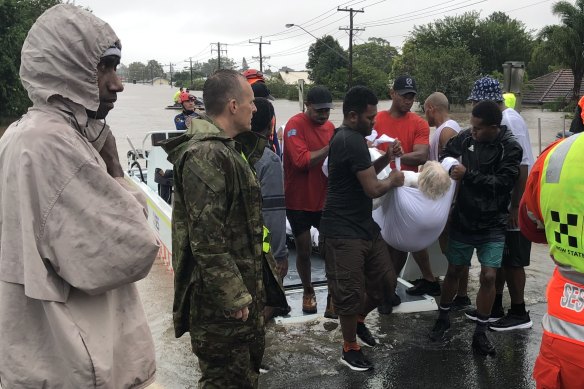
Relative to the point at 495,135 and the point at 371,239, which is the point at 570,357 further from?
the point at 495,135

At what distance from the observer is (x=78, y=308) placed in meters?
1.65

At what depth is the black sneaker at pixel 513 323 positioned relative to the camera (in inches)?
181

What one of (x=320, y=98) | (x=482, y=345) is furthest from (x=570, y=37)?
(x=482, y=345)

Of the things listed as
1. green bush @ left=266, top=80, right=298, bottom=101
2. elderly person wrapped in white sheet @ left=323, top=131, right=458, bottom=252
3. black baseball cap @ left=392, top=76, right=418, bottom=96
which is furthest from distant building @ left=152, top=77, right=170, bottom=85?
elderly person wrapped in white sheet @ left=323, top=131, right=458, bottom=252

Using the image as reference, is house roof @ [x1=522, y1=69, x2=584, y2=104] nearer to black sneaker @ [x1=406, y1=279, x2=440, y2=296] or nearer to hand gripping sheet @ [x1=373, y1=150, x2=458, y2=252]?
black sneaker @ [x1=406, y1=279, x2=440, y2=296]

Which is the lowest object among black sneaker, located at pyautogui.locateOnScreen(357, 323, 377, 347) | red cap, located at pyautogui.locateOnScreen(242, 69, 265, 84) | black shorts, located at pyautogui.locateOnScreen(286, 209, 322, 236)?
black sneaker, located at pyautogui.locateOnScreen(357, 323, 377, 347)

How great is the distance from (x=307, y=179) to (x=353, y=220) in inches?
41.0

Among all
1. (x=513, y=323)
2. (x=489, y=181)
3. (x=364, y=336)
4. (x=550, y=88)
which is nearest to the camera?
(x=489, y=181)

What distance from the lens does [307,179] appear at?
4.78 metres

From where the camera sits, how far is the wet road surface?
3.77 meters

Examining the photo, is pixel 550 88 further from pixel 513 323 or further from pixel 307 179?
pixel 307 179

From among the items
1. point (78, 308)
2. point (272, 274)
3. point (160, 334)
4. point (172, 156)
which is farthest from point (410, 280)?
point (78, 308)

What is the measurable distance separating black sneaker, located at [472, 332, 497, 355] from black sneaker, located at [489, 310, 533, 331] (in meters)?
0.45

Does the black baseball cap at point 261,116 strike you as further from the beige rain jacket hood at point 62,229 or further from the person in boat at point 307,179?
the beige rain jacket hood at point 62,229
